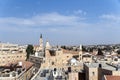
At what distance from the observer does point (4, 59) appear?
213 ft

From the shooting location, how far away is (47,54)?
164 ft

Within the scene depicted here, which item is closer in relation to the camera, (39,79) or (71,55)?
(39,79)

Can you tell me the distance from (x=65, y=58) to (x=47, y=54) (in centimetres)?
637

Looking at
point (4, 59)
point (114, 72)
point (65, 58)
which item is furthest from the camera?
point (4, 59)

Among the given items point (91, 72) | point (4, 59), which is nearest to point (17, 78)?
point (91, 72)

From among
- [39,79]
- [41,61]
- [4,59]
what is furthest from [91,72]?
[4,59]

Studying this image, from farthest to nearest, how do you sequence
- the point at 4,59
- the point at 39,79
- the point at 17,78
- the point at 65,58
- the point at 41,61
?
the point at 4,59 < the point at 65,58 < the point at 41,61 < the point at 17,78 < the point at 39,79

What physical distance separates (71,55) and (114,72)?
110ft

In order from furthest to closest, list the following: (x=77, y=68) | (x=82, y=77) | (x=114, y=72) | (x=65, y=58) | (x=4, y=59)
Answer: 1. (x=4, y=59)
2. (x=65, y=58)
3. (x=77, y=68)
4. (x=82, y=77)
5. (x=114, y=72)

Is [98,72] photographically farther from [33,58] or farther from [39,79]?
[33,58]

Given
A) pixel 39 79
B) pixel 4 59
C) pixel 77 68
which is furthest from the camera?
pixel 4 59

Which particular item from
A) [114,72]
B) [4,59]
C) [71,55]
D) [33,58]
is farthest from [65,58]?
[114,72]

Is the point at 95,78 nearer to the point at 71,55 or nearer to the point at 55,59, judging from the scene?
the point at 55,59

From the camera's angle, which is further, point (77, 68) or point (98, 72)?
point (77, 68)
